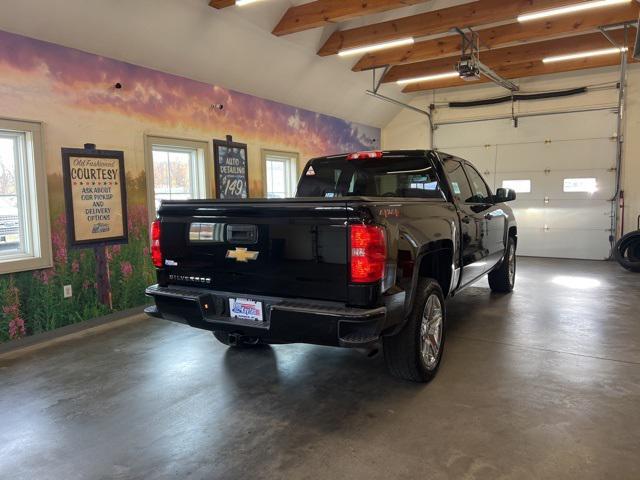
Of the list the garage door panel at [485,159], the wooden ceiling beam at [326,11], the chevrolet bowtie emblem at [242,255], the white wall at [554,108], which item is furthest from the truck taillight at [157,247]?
the garage door panel at [485,159]

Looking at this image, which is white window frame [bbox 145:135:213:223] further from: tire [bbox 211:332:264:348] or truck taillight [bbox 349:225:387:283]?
truck taillight [bbox 349:225:387:283]

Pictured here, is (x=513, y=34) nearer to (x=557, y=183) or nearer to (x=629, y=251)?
(x=557, y=183)

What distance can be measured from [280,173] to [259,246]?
583cm

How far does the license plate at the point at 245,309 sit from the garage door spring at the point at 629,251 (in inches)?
290

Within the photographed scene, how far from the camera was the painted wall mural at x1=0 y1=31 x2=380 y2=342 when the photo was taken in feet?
14.1

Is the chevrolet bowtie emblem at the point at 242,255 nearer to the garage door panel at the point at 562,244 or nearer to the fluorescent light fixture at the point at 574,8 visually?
the fluorescent light fixture at the point at 574,8

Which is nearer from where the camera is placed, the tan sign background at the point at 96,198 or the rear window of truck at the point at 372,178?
the rear window of truck at the point at 372,178

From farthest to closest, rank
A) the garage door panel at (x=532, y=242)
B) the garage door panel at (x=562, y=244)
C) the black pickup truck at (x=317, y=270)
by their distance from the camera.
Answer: the garage door panel at (x=532, y=242) → the garage door panel at (x=562, y=244) → the black pickup truck at (x=317, y=270)

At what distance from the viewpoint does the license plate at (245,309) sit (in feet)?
8.63

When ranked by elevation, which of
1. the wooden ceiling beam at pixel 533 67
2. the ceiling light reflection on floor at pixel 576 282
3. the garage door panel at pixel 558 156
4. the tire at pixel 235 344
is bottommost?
the ceiling light reflection on floor at pixel 576 282

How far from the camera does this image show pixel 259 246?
2658 mm

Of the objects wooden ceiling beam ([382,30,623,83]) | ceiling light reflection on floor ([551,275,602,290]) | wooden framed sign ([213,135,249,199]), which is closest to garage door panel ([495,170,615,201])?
wooden ceiling beam ([382,30,623,83])

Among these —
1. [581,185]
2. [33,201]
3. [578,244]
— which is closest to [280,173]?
[33,201]

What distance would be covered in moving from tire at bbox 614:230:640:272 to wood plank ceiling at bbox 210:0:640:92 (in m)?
3.14
